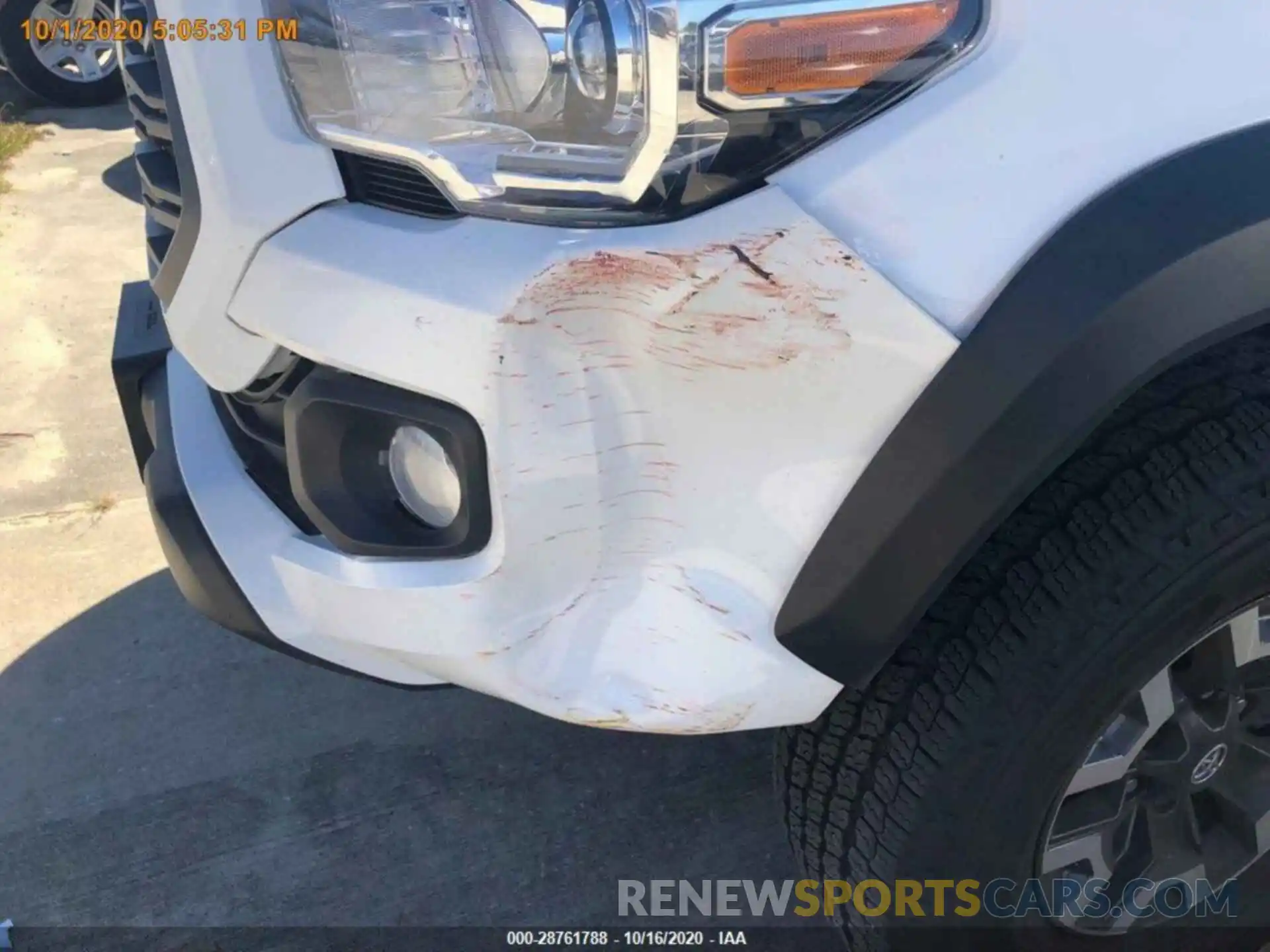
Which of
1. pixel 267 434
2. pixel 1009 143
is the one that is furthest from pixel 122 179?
pixel 1009 143

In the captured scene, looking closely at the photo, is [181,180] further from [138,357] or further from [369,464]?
[138,357]

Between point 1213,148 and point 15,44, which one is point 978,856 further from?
point 15,44

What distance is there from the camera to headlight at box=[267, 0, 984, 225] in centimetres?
117

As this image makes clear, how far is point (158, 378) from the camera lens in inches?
75.8

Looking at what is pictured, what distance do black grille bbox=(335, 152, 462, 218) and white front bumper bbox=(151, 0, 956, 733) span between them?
21mm

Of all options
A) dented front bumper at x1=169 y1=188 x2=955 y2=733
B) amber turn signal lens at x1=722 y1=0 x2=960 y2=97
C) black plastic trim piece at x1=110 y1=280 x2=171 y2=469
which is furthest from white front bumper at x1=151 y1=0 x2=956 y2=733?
black plastic trim piece at x1=110 y1=280 x2=171 y2=469

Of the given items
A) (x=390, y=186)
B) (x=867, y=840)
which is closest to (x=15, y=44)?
(x=390, y=186)

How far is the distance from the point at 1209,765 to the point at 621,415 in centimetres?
104

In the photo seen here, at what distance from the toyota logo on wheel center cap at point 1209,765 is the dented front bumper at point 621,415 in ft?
2.00

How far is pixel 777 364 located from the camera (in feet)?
4.09

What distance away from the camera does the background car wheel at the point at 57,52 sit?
6.80 m

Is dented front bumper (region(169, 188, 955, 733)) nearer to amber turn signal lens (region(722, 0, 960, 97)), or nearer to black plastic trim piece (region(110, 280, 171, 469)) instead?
amber turn signal lens (region(722, 0, 960, 97))

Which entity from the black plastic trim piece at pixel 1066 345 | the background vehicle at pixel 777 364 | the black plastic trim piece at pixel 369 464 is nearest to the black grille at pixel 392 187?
the background vehicle at pixel 777 364

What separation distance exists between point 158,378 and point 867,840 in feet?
4.29
